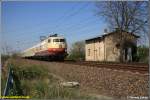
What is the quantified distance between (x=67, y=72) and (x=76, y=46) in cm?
64

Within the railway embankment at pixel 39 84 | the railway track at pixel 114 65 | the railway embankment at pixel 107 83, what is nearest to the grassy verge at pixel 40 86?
the railway embankment at pixel 39 84

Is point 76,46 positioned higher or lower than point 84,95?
higher

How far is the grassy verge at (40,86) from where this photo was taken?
7258 millimetres

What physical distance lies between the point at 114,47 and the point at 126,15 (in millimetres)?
750

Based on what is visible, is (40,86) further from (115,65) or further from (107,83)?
(115,65)

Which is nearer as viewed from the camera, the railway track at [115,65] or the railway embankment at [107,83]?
the railway embankment at [107,83]

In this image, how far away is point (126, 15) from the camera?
7.55m

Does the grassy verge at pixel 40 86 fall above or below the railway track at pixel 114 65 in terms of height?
below

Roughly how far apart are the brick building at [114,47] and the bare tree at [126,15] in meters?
0.08

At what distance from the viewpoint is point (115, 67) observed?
964cm

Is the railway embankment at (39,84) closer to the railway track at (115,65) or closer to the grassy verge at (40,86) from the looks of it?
the grassy verge at (40,86)

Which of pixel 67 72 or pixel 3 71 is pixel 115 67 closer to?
pixel 67 72

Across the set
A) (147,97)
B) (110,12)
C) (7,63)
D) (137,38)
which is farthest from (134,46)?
(7,63)

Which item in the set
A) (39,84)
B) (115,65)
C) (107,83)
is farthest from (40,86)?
(115,65)
